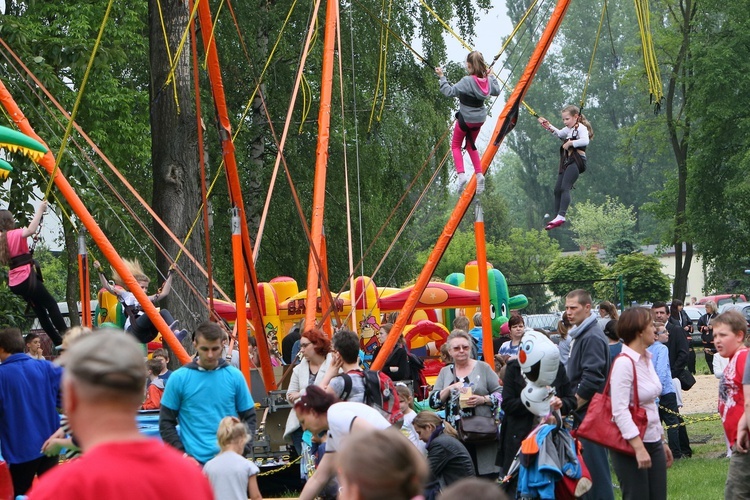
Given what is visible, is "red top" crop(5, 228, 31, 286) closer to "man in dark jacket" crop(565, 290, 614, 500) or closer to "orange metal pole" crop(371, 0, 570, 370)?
"orange metal pole" crop(371, 0, 570, 370)

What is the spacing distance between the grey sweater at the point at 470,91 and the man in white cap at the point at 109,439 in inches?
276

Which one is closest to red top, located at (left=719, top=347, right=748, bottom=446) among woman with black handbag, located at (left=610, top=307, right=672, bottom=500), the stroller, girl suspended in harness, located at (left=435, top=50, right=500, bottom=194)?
woman with black handbag, located at (left=610, top=307, right=672, bottom=500)

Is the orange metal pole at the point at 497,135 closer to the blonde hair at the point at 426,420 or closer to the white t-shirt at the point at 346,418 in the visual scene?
the blonde hair at the point at 426,420

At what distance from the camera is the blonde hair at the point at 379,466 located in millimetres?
3068

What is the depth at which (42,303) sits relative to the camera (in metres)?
Answer: 10.9

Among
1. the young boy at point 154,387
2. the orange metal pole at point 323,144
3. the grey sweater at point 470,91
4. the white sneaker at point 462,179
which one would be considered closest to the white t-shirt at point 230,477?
the grey sweater at point 470,91

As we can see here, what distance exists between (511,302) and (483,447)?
60.3 ft

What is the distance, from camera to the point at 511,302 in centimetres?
2638

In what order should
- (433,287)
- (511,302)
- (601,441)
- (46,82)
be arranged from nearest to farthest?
1. (601,441)
2. (46,82)
3. (433,287)
4. (511,302)

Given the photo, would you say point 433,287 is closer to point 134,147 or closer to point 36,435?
point 134,147

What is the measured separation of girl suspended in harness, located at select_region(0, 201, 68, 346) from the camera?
1008 centimetres

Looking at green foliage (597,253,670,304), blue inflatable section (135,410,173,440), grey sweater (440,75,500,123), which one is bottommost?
green foliage (597,253,670,304)

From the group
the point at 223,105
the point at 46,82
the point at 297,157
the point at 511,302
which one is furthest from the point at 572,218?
the point at 223,105

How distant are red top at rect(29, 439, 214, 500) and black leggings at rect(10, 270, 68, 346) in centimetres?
812
